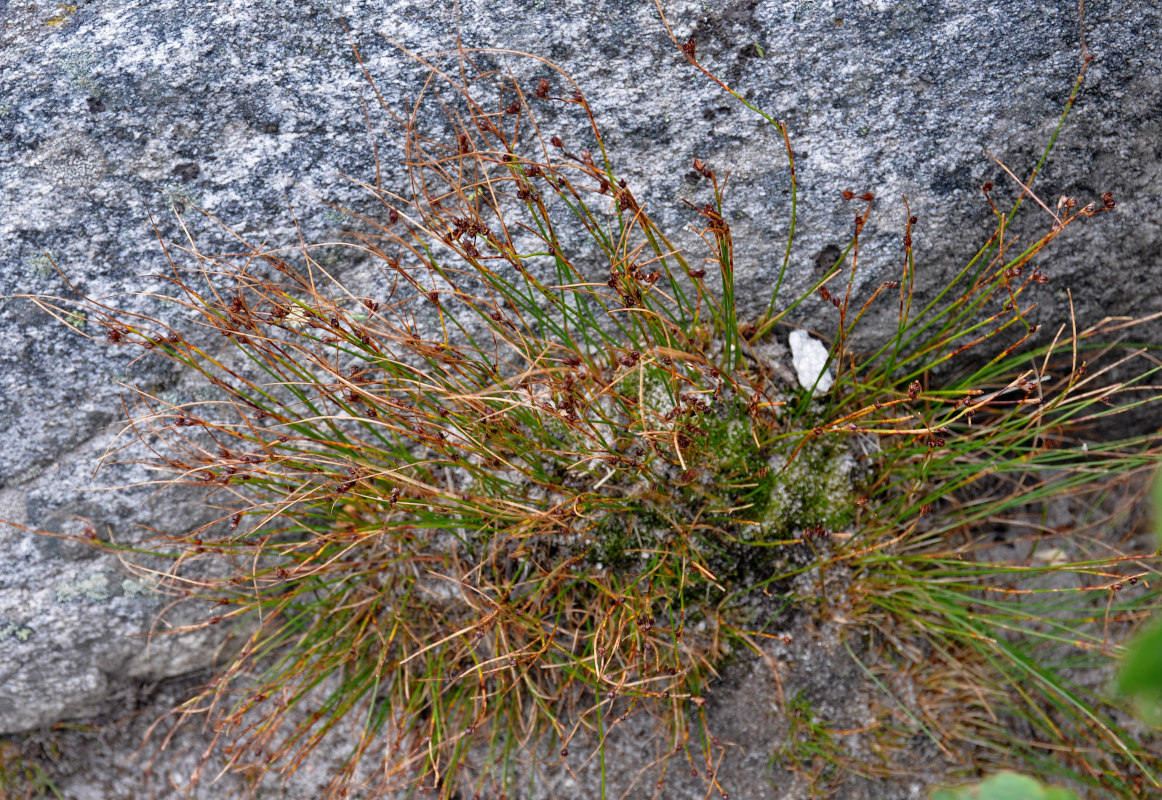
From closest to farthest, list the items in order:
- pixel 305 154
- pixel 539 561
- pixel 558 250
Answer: pixel 558 250 < pixel 305 154 < pixel 539 561

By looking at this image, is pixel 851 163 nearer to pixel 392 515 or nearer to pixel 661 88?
pixel 661 88

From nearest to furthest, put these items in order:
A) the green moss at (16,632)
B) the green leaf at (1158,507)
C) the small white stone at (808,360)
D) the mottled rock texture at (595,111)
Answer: the green leaf at (1158,507) → the mottled rock texture at (595,111) → the small white stone at (808,360) → the green moss at (16,632)

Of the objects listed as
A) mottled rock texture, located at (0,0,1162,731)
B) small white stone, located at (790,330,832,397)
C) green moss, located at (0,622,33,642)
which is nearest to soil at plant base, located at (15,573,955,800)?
small white stone, located at (790,330,832,397)

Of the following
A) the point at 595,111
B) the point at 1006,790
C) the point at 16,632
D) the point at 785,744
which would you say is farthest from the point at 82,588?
the point at 1006,790

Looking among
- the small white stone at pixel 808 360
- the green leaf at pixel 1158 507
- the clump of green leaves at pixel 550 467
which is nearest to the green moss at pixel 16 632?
the clump of green leaves at pixel 550 467

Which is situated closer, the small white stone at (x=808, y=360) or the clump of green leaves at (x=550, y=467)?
the clump of green leaves at (x=550, y=467)

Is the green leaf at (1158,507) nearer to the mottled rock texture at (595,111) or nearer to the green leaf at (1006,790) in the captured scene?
the green leaf at (1006,790)

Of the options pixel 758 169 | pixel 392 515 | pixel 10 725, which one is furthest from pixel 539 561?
pixel 10 725
